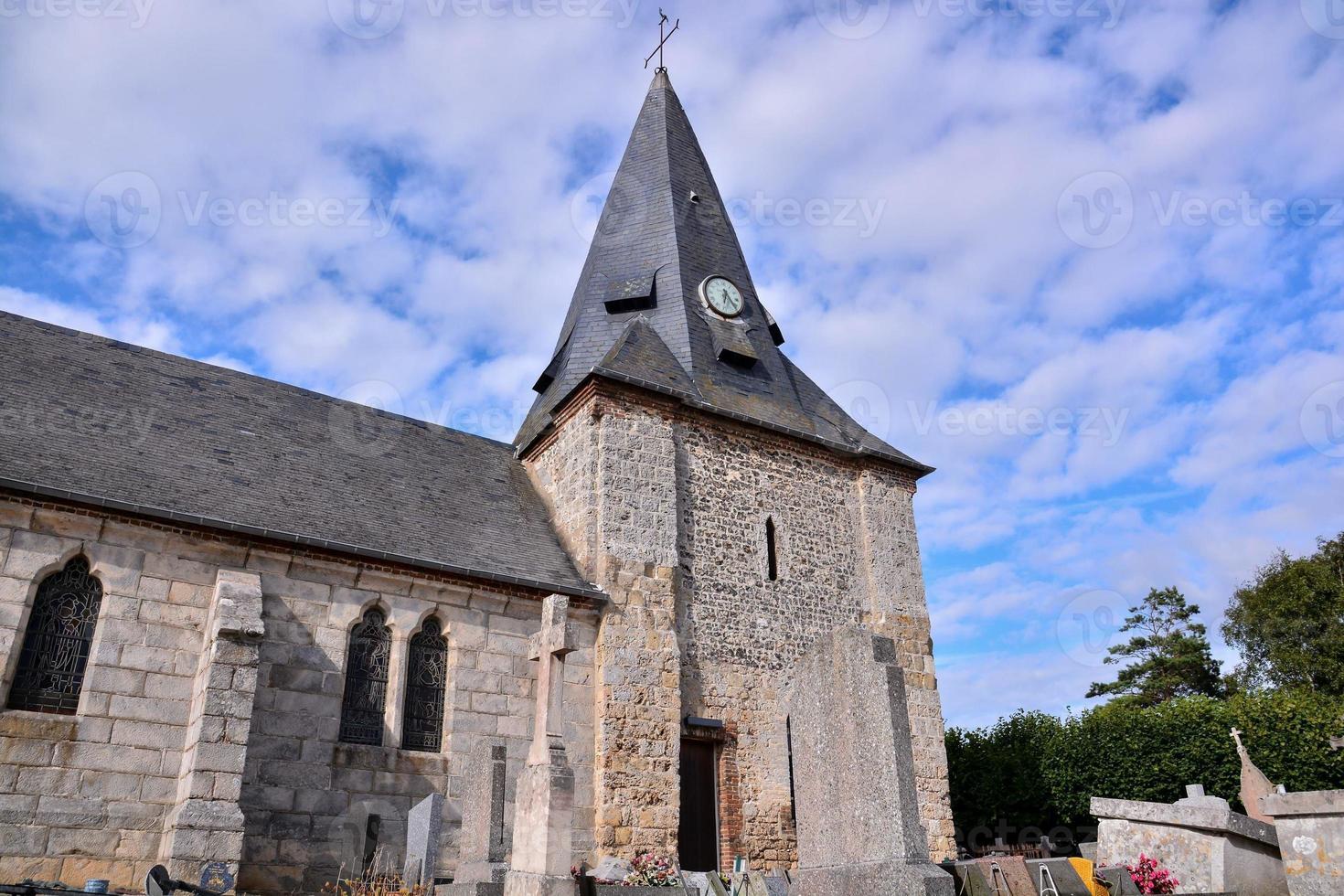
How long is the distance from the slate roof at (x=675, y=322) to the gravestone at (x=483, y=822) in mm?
6811

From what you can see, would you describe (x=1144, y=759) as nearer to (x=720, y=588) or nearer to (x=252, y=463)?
(x=720, y=588)

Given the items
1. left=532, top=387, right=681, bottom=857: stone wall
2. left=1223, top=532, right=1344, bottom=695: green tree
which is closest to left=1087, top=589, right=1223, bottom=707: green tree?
left=1223, top=532, right=1344, bottom=695: green tree

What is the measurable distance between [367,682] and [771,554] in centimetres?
704

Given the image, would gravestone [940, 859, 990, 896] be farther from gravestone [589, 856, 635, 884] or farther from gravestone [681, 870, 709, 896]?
gravestone [589, 856, 635, 884]

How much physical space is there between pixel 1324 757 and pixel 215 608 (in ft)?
59.8

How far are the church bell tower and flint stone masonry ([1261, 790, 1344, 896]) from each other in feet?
27.1

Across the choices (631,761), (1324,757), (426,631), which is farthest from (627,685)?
(1324,757)

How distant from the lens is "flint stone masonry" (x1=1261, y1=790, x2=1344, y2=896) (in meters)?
6.16

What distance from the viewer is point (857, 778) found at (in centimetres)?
707

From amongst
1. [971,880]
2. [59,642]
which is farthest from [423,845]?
[971,880]

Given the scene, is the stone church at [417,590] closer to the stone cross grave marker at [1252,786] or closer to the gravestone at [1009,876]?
the stone cross grave marker at [1252,786]

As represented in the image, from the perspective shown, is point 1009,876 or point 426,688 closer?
point 1009,876

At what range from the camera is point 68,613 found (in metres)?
10.7

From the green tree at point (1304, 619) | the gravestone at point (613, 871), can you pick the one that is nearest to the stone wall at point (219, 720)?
the gravestone at point (613, 871)
